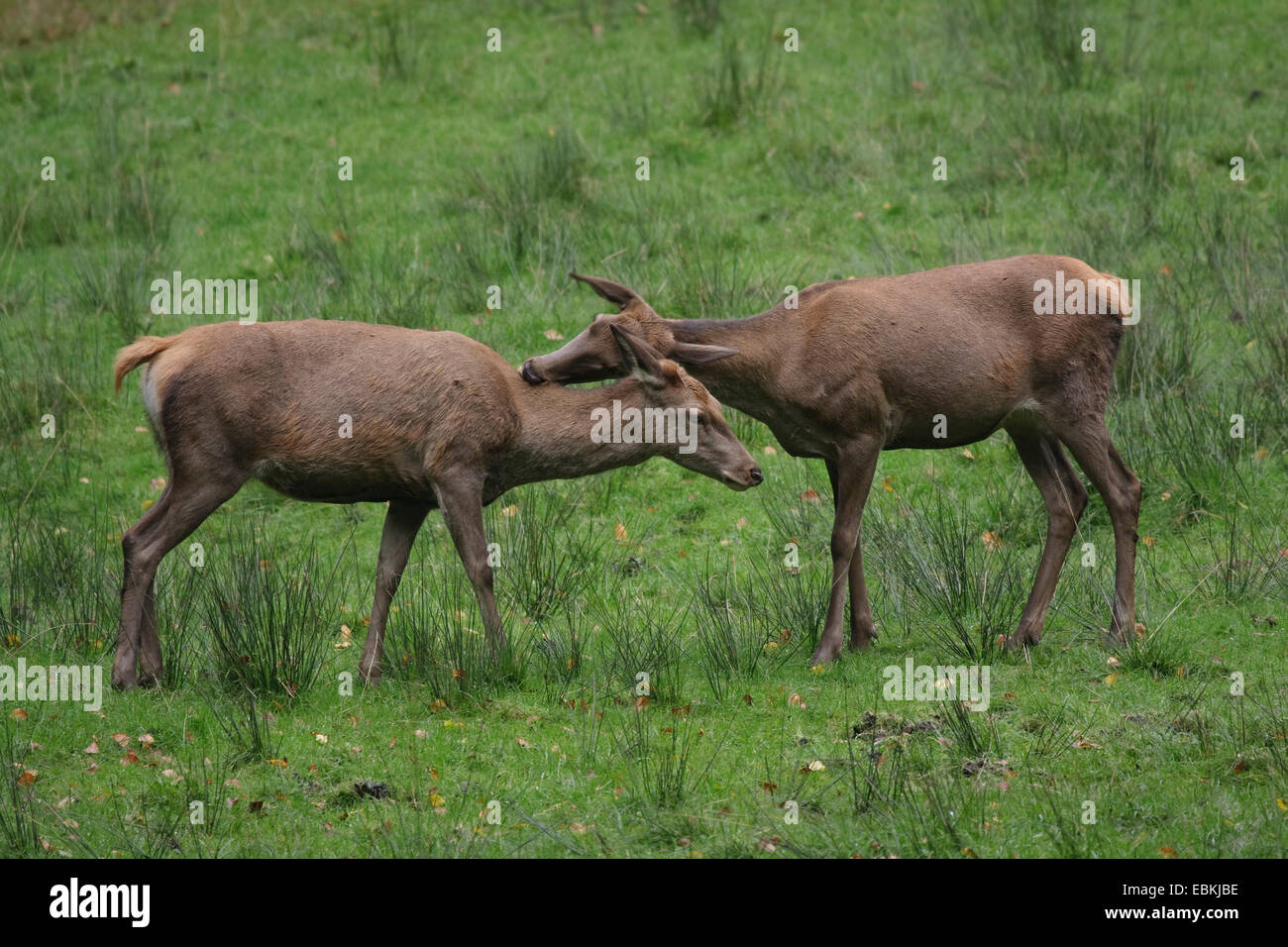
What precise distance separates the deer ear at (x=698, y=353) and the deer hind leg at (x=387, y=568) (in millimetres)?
1439

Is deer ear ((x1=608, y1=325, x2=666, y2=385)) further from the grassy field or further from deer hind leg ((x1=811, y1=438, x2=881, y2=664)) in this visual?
the grassy field

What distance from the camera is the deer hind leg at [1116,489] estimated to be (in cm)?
765

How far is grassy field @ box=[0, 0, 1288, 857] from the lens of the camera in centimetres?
599

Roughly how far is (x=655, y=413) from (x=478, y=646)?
1404 millimetres

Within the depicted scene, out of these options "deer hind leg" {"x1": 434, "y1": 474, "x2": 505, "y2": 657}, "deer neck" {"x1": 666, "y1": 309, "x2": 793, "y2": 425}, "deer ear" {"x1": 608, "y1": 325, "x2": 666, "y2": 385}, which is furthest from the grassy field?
"deer ear" {"x1": 608, "y1": 325, "x2": 666, "y2": 385}

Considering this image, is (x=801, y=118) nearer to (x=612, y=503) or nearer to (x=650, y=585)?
(x=612, y=503)

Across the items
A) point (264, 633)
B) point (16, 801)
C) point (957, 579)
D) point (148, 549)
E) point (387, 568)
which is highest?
point (148, 549)

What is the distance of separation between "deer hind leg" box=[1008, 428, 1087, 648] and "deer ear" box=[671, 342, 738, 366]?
1.78m

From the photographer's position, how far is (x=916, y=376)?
7648mm

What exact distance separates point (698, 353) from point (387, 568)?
1.81 m

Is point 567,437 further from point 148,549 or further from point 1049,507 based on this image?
point 1049,507

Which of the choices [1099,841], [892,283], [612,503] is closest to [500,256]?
[612,503]

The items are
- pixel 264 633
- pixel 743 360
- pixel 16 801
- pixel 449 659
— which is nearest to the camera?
pixel 16 801

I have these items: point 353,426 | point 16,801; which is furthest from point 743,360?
point 16,801
